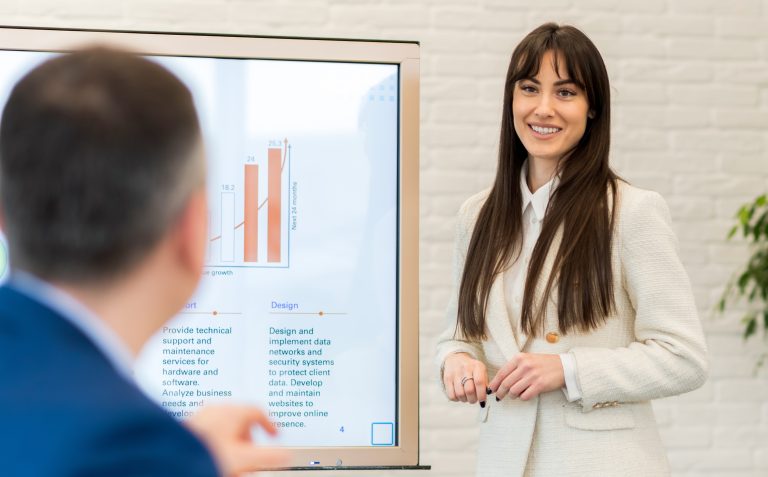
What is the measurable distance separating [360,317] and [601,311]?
0.62 m

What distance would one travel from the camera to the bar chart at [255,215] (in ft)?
7.00

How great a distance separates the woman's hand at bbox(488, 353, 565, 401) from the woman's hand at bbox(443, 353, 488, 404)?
0.18 ft

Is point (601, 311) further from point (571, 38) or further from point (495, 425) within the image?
point (571, 38)

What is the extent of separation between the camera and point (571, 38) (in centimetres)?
178

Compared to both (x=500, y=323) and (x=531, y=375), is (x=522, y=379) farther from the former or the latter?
(x=500, y=323)

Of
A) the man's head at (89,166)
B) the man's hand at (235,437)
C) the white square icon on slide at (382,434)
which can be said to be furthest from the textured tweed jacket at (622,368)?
the man's head at (89,166)

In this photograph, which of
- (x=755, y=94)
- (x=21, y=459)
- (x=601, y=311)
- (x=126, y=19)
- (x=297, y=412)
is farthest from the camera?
(x=755, y=94)

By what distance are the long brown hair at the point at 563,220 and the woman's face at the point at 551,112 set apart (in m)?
0.02

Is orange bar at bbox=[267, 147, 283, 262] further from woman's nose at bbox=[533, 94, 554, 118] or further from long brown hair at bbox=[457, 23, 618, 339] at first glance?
woman's nose at bbox=[533, 94, 554, 118]

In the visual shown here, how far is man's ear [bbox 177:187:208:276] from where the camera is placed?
2.28 feet

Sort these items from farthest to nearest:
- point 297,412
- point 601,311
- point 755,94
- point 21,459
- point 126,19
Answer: point 755,94
point 126,19
point 297,412
point 601,311
point 21,459

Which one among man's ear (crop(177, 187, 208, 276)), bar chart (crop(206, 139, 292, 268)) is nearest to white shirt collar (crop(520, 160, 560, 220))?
bar chart (crop(206, 139, 292, 268))

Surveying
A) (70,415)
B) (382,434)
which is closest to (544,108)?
(382,434)

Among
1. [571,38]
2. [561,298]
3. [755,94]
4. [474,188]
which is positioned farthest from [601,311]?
[755,94]
